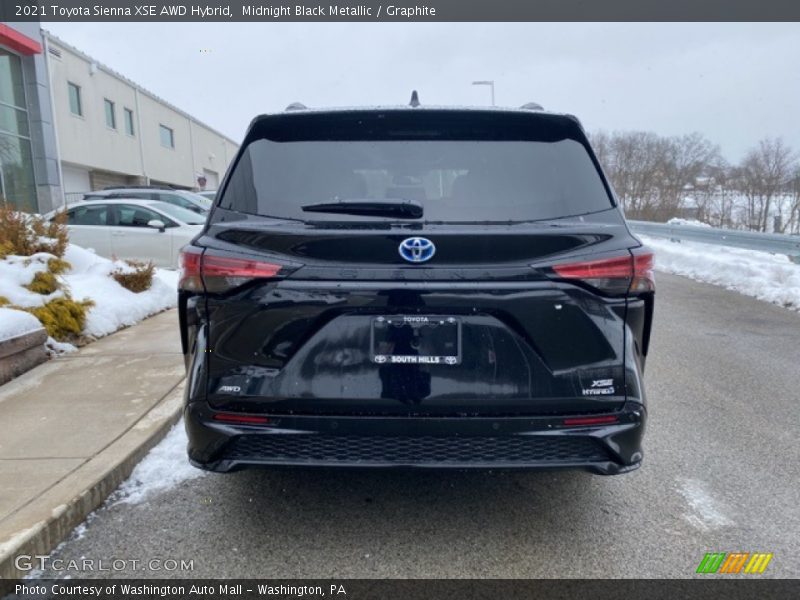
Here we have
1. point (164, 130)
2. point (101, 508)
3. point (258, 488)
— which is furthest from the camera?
point (164, 130)

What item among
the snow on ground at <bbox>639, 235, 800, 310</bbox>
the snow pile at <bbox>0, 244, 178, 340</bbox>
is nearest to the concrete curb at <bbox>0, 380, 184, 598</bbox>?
the snow pile at <bbox>0, 244, 178, 340</bbox>

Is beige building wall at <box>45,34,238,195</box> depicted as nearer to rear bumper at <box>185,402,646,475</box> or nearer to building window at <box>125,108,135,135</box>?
building window at <box>125,108,135,135</box>

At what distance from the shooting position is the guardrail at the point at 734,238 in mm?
9992

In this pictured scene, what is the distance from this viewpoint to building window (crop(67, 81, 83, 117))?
23.2 metres

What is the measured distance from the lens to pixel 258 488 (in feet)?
9.81

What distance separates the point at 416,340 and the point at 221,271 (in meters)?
0.81

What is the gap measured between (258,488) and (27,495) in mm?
1084

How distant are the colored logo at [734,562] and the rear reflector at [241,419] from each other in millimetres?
1913

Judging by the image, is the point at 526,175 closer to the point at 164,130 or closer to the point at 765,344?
the point at 765,344

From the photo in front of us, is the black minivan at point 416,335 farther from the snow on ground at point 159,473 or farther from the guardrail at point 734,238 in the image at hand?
the guardrail at point 734,238

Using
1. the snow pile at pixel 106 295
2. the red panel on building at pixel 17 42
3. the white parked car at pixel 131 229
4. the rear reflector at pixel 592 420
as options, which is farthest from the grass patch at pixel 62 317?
the red panel on building at pixel 17 42

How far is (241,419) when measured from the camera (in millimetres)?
2244

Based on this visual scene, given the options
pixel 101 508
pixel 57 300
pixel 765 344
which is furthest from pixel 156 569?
pixel 765 344

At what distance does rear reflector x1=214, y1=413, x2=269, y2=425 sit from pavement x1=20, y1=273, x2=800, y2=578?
1.10 ft
